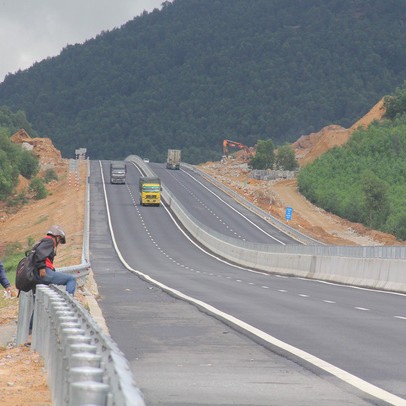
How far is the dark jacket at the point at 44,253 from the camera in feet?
50.4

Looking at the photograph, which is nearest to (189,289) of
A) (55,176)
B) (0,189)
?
(0,189)

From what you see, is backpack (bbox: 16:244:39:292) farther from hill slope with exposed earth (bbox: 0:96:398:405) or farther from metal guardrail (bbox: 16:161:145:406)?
hill slope with exposed earth (bbox: 0:96:398:405)

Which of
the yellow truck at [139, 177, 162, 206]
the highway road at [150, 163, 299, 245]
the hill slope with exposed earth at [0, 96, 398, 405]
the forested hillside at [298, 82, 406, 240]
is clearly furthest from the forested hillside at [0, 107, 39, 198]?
the forested hillside at [298, 82, 406, 240]

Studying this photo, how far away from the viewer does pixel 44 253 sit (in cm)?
1543

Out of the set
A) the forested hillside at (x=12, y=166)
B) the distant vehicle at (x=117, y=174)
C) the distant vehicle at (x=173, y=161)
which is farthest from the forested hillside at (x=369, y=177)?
the forested hillside at (x=12, y=166)

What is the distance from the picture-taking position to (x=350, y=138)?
159750 millimetres

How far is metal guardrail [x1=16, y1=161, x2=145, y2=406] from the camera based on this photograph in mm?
5961

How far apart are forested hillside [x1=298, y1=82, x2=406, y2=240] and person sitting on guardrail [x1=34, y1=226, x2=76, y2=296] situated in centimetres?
8729

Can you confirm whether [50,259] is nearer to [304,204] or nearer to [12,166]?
[304,204]

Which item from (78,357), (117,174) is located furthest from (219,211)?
(78,357)

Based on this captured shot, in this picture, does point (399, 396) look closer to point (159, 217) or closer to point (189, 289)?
point (189, 289)

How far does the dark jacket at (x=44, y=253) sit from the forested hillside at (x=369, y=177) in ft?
287

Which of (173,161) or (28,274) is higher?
(173,161)

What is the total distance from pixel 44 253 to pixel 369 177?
100431 mm
